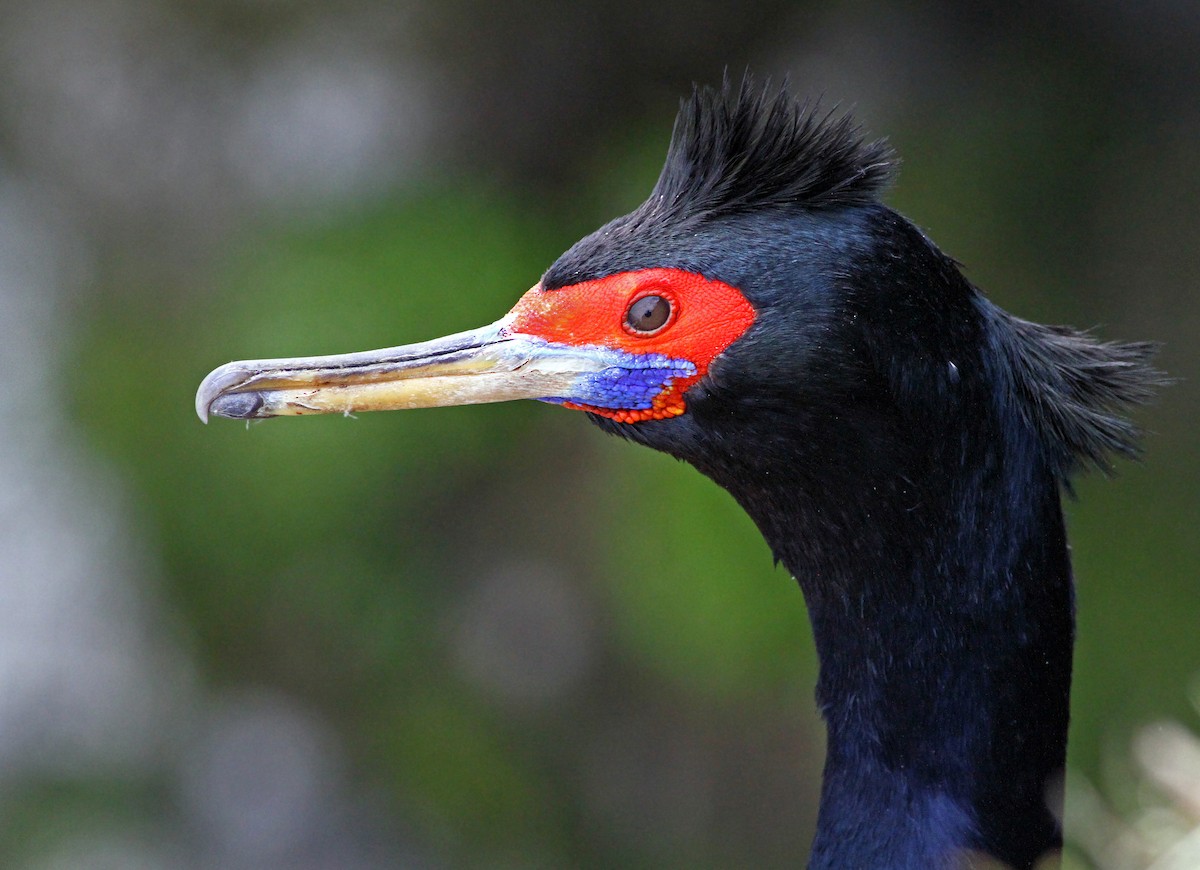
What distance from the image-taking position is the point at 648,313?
205 centimetres

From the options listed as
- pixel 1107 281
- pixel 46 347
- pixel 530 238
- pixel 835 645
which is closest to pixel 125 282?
pixel 46 347

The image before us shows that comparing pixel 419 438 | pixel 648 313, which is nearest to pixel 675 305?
pixel 648 313

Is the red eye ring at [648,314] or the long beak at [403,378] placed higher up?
the long beak at [403,378]

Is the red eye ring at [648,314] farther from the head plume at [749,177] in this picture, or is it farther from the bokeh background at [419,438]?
the bokeh background at [419,438]

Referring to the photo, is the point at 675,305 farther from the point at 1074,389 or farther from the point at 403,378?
the point at 1074,389

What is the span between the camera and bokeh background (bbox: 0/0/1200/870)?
16.2 ft

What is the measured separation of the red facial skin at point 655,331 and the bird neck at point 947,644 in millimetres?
254

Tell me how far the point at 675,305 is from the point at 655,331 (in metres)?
0.05

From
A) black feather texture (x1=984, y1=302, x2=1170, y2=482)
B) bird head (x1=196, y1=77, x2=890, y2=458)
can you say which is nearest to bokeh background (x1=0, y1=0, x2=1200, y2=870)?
black feather texture (x1=984, y1=302, x2=1170, y2=482)

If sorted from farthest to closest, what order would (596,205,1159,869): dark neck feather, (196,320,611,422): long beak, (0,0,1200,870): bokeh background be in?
(0,0,1200,870): bokeh background < (196,320,611,422): long beak < (596,205,1159,869): dark neck feather

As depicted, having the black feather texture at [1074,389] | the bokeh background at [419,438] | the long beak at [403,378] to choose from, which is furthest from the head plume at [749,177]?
the bokeh background at [419,438]

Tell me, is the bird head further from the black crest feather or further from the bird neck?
the bird neck

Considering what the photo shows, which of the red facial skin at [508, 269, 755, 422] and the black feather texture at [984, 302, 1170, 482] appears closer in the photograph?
the red facial skin at [508, 269, 755, 422]

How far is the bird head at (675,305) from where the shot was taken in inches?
78.9
